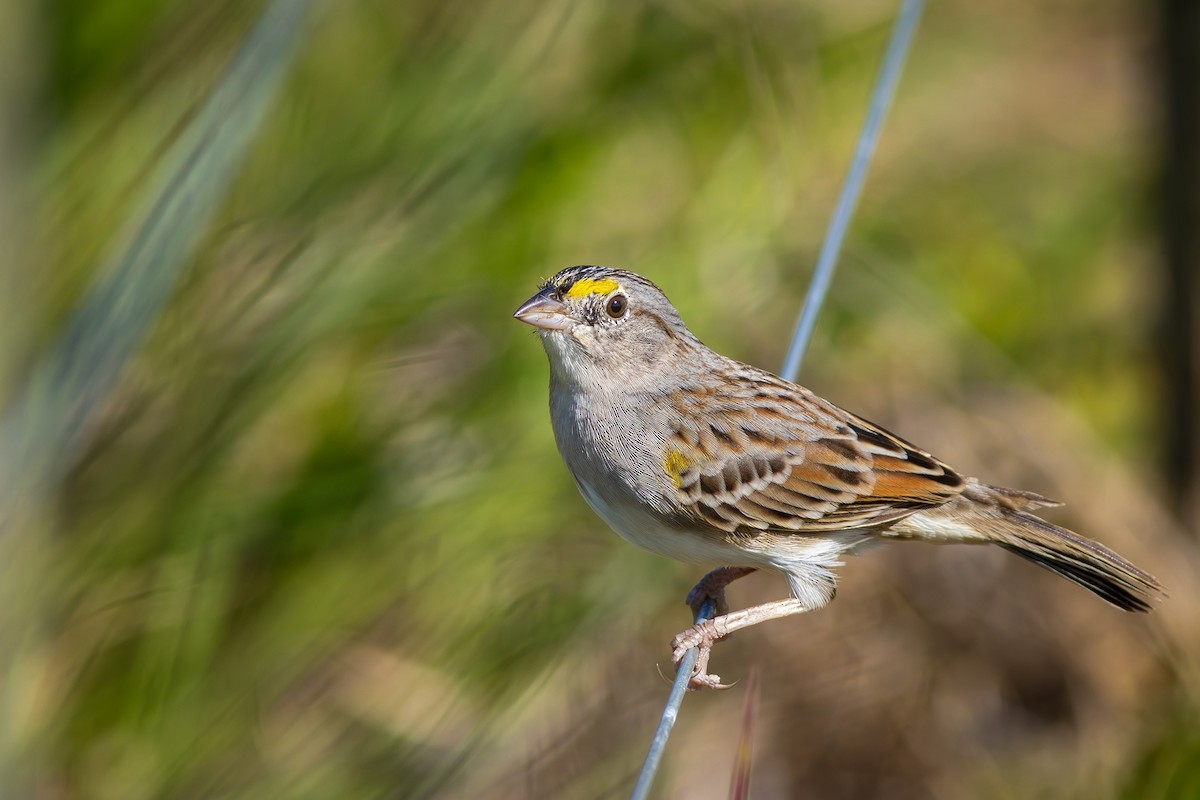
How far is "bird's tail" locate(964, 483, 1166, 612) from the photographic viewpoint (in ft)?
10.7

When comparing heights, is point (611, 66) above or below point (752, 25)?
below

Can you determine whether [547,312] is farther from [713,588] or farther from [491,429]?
[491,429]

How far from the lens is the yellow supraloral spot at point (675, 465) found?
330cm

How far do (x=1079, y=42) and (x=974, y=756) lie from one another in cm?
574

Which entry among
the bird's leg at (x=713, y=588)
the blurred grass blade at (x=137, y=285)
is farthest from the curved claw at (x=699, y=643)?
the blurred grass blade at (x=137, y=285)

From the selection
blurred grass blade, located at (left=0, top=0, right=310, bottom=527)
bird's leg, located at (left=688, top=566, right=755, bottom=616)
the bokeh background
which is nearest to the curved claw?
the bokeh background

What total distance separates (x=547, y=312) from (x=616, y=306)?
0.19 meters

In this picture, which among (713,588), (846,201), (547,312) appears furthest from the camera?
(713,588)

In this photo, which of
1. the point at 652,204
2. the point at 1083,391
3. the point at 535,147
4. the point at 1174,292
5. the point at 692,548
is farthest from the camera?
the point at 1083,391

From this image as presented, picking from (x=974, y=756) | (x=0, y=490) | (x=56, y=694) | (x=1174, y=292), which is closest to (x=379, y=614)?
(x=56, y=694)

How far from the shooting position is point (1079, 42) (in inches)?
366

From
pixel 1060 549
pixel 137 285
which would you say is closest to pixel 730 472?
pixel 1060 549

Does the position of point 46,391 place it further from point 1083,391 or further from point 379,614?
point 1083,391

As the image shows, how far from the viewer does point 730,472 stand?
132 inches
